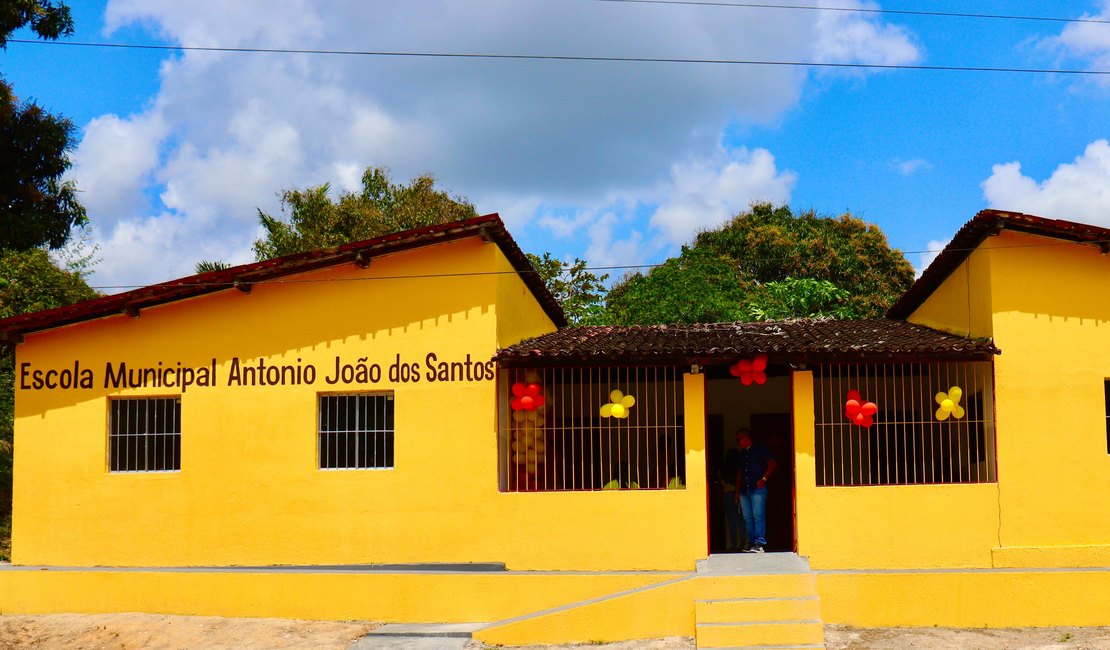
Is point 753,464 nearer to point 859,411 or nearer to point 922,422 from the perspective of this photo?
point 859,411

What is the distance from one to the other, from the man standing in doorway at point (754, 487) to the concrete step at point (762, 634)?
1.95 m

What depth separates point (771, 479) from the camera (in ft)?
49.6

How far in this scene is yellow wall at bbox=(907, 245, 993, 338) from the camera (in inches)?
472

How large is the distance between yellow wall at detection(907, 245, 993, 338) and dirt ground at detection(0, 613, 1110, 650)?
3.45 meters

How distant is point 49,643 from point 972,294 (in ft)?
36.7

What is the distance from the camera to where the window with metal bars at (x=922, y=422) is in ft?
38.7

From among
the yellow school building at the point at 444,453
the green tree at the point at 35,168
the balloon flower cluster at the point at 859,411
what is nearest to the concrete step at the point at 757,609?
the yellow school building at the point at 444,453

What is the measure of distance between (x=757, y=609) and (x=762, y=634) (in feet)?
0.83

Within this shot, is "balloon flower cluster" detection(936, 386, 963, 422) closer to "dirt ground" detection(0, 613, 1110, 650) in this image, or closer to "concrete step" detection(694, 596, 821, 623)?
"dirt ground" detection(0, 613, 1110, 650)

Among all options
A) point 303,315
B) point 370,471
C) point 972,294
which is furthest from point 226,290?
point 972,294

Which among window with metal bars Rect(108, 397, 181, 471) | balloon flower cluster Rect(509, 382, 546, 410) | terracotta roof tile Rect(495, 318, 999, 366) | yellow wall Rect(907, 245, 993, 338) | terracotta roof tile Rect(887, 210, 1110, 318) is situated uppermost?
terracotta roof tile Rect(887, 210, 1110, 318)

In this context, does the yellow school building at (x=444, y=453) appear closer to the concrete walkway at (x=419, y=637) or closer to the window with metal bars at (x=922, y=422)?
the window with metal bars at (x=922, y=422)

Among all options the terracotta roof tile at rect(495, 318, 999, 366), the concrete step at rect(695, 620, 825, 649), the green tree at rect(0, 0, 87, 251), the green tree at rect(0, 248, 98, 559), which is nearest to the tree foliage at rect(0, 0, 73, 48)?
the green tree at rect(0, 0, 87, 251)

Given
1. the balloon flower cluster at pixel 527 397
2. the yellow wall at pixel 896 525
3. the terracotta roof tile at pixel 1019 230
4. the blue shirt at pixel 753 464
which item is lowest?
the yellow wall at pixel 896 525
